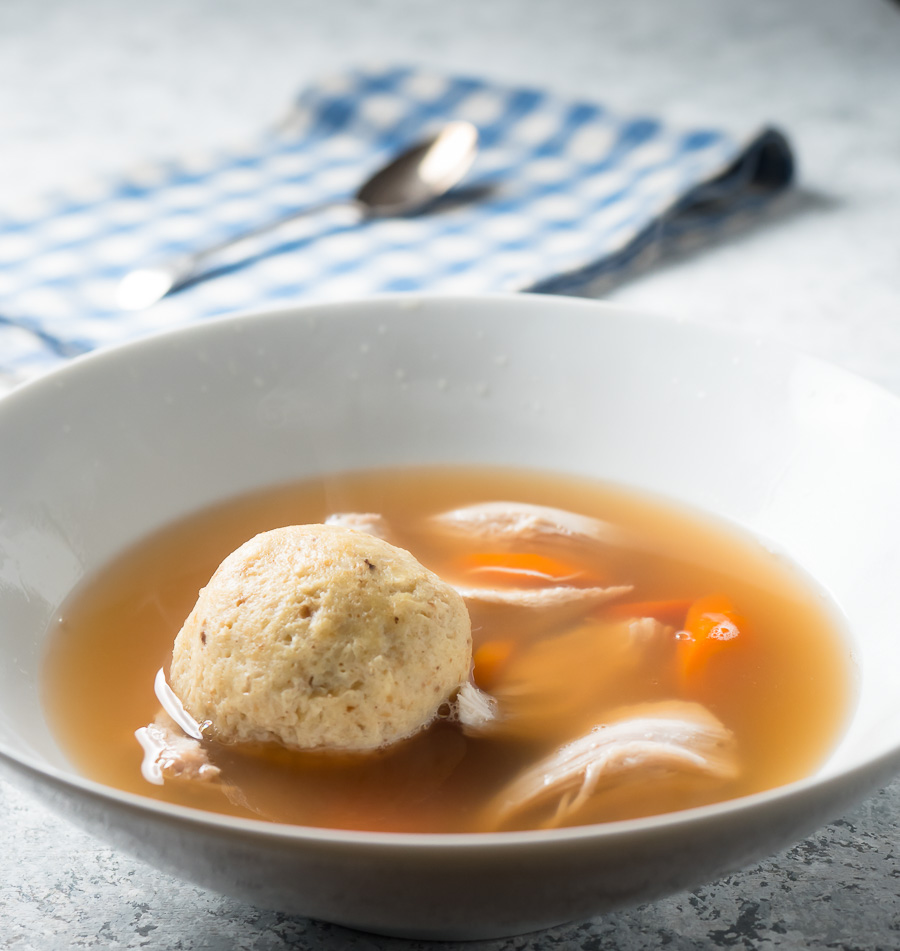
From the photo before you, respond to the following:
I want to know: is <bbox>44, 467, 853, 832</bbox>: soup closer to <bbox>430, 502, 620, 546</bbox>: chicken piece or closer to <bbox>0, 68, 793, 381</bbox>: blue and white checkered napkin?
<bbox>430, 502, 620, 546</bbox>: chicken piece

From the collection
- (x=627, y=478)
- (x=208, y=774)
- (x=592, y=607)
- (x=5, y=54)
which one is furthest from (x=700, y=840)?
(x=5, y=54)

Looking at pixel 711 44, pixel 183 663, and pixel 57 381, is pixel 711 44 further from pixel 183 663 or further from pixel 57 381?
pixel 183 663

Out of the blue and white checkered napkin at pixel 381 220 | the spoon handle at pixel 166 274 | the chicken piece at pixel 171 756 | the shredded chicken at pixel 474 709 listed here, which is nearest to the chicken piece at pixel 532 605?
the shredded chicken at pixel 474 709

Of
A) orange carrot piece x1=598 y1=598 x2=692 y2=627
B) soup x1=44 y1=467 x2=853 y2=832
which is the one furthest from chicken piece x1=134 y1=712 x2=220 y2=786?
orange carrot piece x1=598 y1=598 x2=692 y2=627

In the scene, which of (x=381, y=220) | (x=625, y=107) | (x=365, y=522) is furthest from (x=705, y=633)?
(x=625, y=107)

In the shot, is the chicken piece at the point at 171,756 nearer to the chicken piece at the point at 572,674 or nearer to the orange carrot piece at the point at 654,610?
the chicken piece at the point at 572,674
